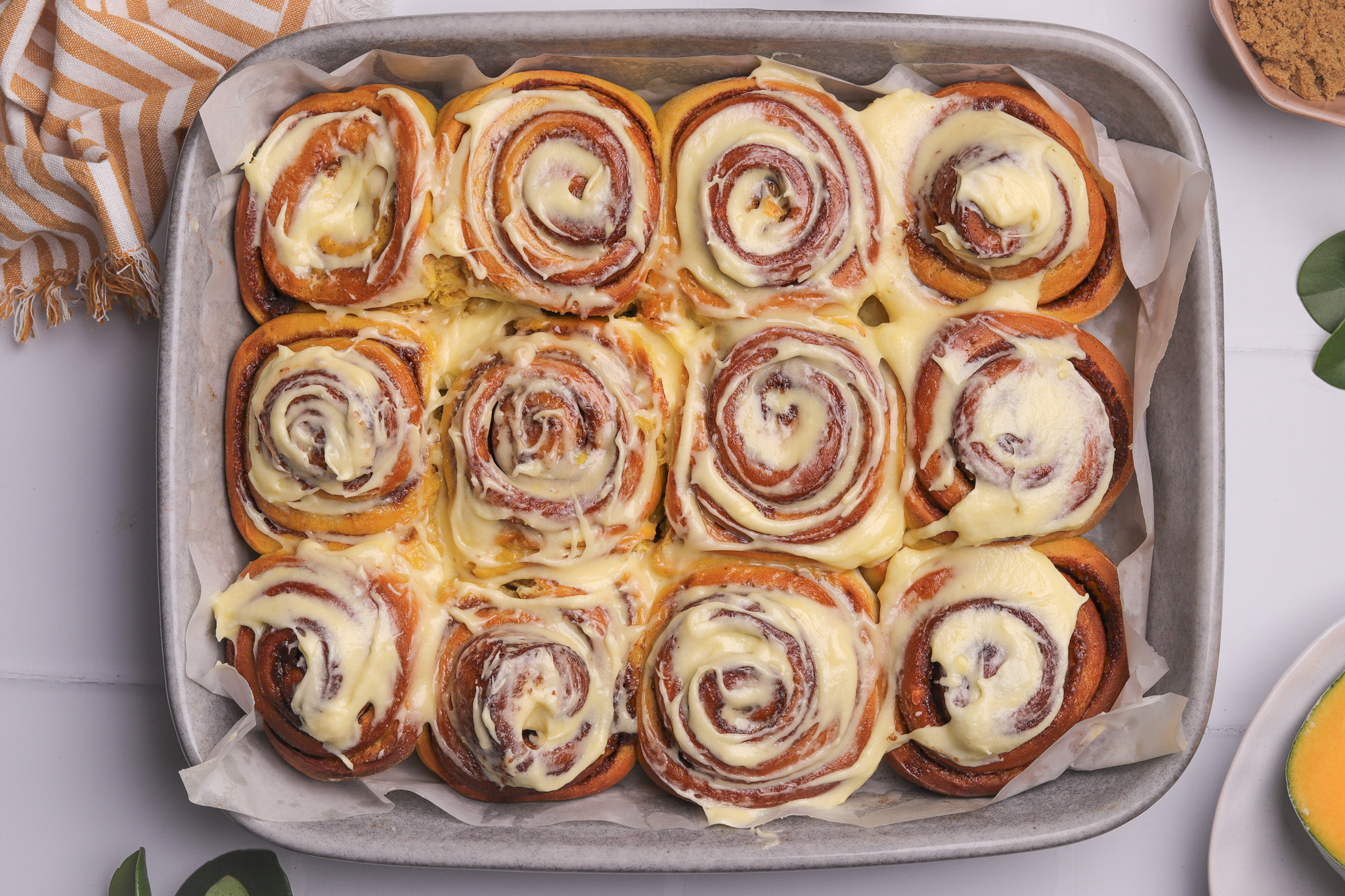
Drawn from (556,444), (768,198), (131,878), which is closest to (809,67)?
(768,198)

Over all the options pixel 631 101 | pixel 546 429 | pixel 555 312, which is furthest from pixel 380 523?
pixel 631 101

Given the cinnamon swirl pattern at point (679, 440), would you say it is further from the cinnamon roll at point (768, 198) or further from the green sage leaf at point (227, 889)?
the green sage leaf at point (227, 889)

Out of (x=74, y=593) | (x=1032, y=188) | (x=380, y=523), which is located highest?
(x=1032, y=188)

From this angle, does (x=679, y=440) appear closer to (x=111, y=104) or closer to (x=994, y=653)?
(x=994, y=653)

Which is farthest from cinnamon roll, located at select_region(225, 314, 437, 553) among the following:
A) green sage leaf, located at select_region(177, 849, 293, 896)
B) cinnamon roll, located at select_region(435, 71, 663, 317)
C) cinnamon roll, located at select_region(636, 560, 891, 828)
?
green sage leaf, located at select_region(177, 849, 293, 896)

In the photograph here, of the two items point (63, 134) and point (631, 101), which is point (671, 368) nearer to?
point (631, 101)

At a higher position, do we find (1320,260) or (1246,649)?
(1320,260)
